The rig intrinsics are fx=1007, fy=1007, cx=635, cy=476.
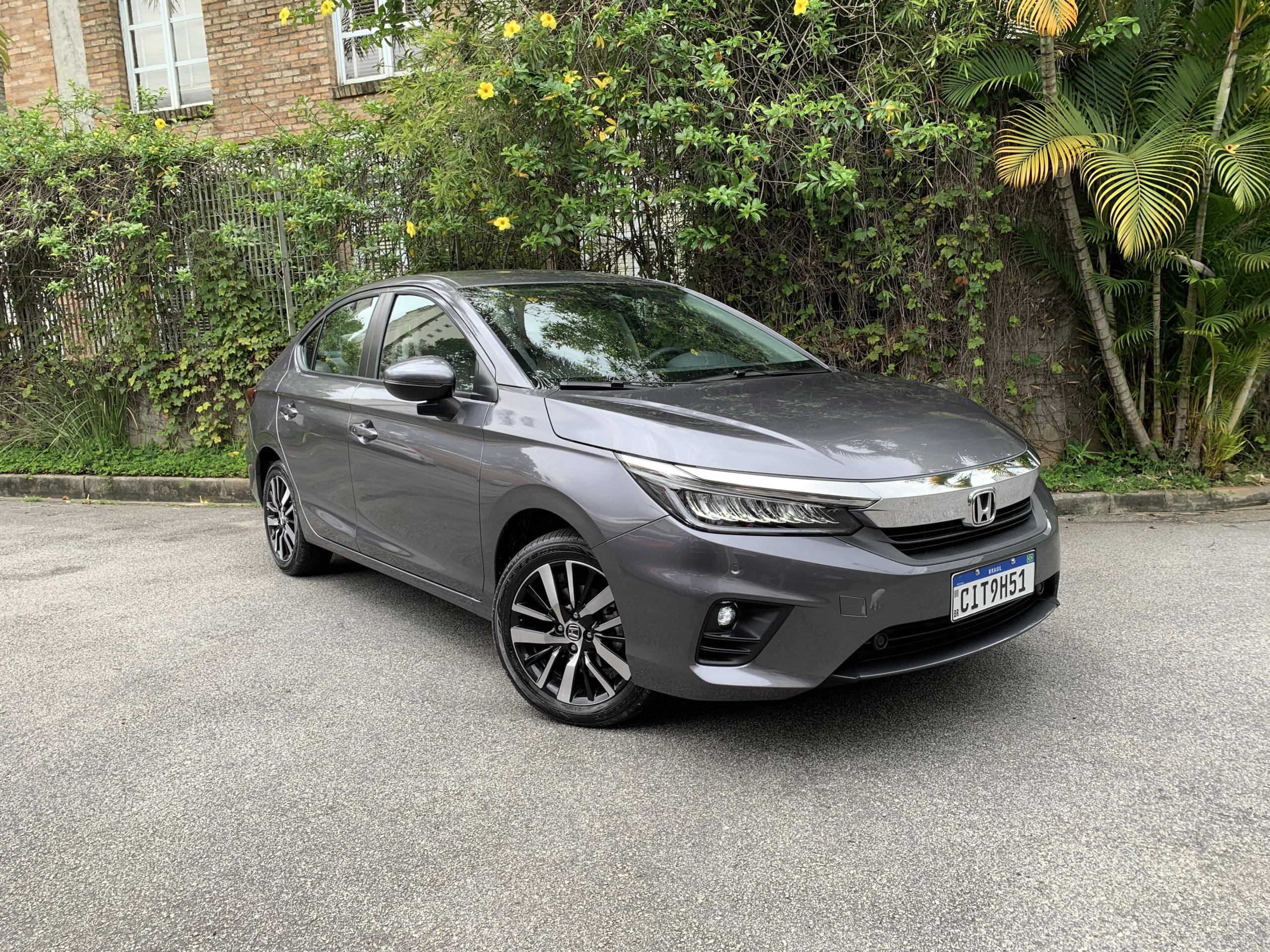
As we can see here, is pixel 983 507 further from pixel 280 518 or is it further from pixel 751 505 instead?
pixel 280 518

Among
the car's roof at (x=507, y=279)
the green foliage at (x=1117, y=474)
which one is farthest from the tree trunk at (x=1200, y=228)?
the car's roof at (x=507, y=279)

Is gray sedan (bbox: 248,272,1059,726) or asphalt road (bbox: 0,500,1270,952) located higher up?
gray sedan (bbox: 248,272,1059,726)

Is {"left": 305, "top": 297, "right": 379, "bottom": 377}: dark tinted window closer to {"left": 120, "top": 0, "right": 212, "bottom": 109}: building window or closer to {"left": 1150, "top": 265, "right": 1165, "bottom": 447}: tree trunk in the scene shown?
{"left": 1150, "top": 265, "right": 1165, "bottom": 447}: tree trunk

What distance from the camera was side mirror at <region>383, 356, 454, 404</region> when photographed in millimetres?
3789

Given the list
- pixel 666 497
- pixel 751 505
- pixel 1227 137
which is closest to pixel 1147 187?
pixel 1227 137

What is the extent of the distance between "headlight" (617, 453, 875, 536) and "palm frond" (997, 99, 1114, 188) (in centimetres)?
425

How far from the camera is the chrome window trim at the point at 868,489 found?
300 centimetres

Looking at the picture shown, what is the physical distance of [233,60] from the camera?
13.3 meters

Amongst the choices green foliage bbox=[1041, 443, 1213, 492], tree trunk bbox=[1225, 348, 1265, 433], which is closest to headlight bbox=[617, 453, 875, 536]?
green foliage bbox=[1041, 443, 1213, 492]

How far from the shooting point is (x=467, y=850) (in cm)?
277

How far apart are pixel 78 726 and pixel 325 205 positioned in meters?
5.76

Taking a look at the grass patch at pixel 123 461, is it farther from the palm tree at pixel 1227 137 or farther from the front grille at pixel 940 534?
the palm tree at pixel 1227 137

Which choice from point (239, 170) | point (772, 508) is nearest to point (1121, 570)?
point (772, 508)

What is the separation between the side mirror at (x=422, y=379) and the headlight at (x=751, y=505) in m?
1.14
